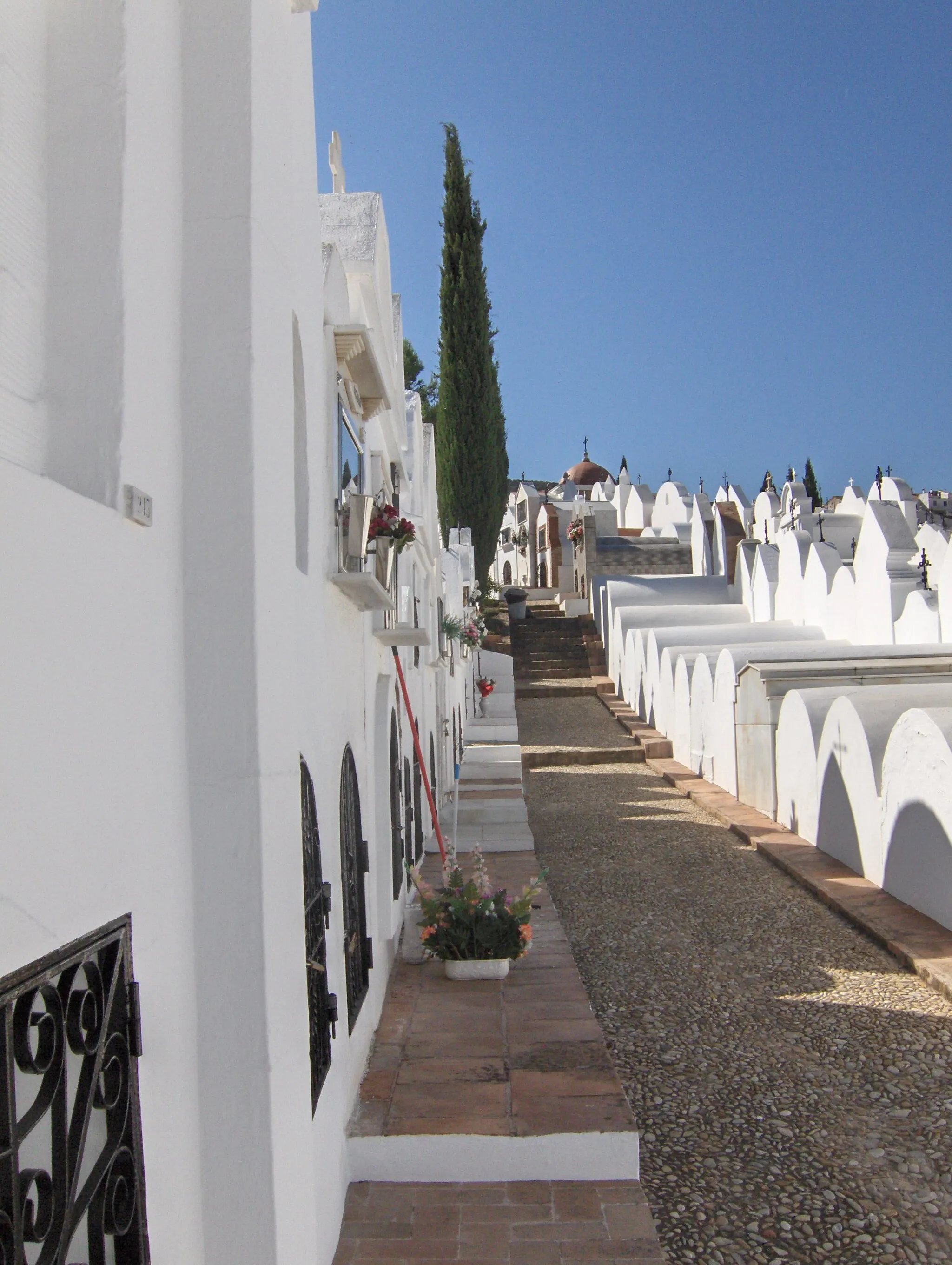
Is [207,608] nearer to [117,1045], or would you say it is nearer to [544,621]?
[117,1045]

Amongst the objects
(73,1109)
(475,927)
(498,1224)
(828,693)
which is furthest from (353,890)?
(828,693)

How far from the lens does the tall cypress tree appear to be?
29828 millimetres

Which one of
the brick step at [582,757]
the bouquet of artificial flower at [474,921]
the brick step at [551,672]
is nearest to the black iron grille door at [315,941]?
the bouquet of artificial flower at [474,921]

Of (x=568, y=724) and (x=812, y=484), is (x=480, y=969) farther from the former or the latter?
(x=812, y=484)

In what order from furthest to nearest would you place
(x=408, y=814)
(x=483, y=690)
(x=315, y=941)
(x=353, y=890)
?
(x=483, y=690), (x=408, y=814), (x=353, y=890), (x=315, y=941)

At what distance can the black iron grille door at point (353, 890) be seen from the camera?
14.5ft

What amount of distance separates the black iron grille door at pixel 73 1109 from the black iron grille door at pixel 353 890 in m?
2.19

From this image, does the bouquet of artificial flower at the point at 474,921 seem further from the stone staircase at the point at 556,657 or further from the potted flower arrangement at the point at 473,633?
the stone staircase at the point at 556,657

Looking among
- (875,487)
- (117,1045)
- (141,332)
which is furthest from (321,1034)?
(875,487)

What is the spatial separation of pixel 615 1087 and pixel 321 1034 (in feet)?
5.46

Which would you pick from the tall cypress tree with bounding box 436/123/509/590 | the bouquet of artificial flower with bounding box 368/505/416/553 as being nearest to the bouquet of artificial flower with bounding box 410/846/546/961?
the bouquet of artificial flower with bounding box 368/505/416/553

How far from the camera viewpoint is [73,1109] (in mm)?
1849

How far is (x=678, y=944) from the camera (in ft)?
24.5

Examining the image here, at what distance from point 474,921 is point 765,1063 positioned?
183 cm
